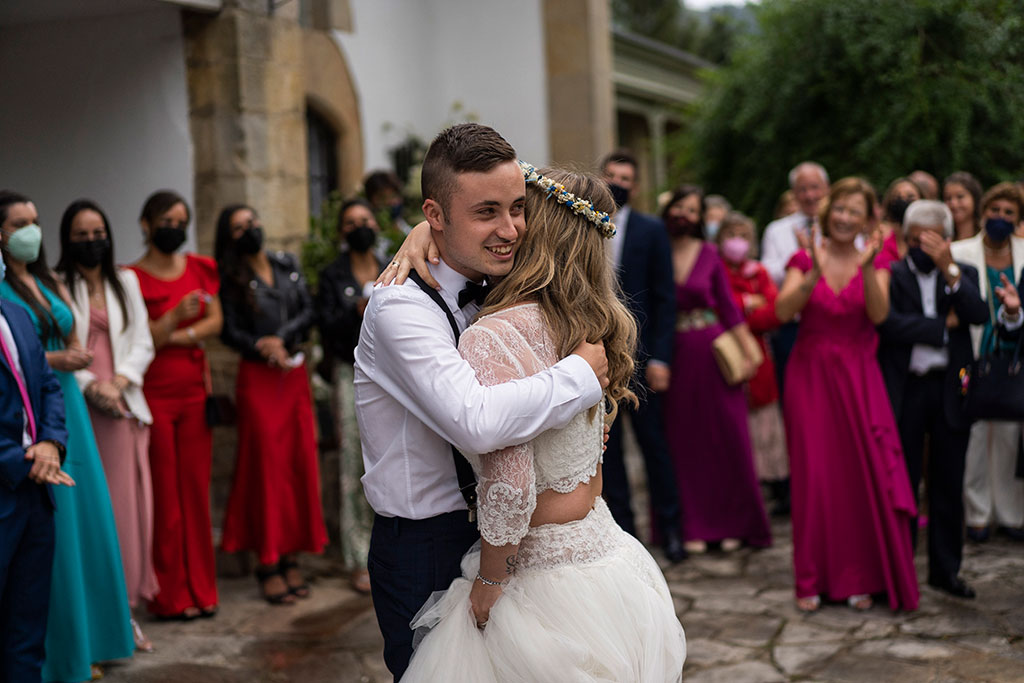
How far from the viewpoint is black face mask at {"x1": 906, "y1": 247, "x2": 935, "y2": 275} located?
532 centimetres

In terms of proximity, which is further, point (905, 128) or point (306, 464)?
point (905, 128)

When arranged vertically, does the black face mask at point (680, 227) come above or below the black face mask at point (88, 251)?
above

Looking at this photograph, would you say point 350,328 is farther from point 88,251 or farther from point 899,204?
point 899,204

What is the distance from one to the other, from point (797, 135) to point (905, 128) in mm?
1428

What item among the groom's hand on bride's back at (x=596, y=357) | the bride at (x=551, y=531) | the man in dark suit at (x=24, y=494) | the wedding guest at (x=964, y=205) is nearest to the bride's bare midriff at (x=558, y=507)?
the bride at (x=551, y=531)

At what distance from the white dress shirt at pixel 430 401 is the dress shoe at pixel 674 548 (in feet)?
13.0

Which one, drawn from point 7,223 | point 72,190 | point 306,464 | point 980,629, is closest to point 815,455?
point 980,629

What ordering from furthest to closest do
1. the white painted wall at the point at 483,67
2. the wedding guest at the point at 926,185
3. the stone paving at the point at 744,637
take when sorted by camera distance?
the white painted wall at the point at 483,67 < the wedding guest at the point at 926,185 < the stone paving at the point at 744,637

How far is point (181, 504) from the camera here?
5613 mm

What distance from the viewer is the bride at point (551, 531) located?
2.49 metres

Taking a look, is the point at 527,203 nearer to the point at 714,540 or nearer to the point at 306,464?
the point at 306,464

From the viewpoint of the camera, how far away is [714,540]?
6648mm

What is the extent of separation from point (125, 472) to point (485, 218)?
3.43 metres

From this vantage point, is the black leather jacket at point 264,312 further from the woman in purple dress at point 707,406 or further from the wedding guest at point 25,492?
the woman in purple dress at point 707,406
